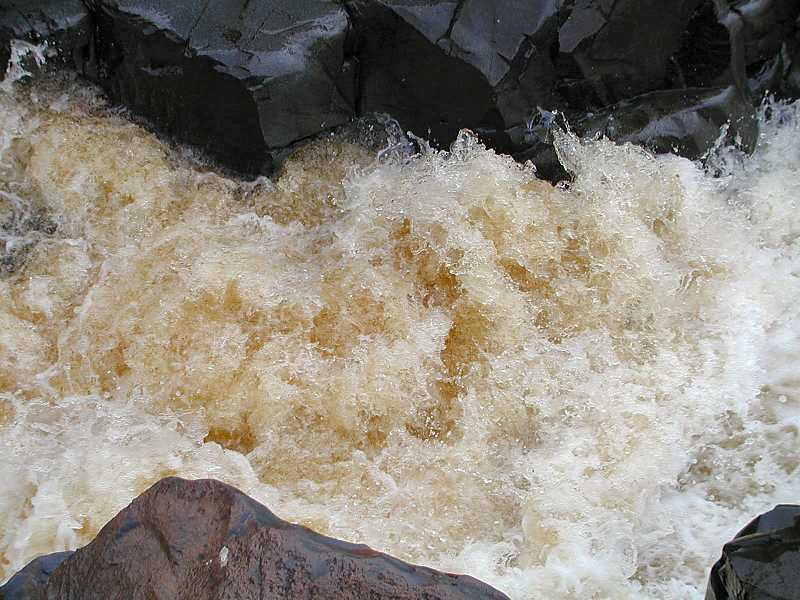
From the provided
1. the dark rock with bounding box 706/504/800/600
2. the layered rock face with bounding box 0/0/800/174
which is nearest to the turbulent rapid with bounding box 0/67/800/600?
the layered rock face with bounding box 0/0/800/174

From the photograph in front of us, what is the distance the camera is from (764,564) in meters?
1.89

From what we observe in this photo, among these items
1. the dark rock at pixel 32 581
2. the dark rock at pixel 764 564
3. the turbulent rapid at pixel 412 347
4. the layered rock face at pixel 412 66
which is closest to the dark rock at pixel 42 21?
the layered rock face at pixel 412 66

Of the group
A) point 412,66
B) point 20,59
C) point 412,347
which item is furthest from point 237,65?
point 412,347

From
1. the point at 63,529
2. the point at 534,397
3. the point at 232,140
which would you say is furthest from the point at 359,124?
the point at 63,529

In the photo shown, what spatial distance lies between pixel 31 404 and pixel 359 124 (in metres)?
1.93

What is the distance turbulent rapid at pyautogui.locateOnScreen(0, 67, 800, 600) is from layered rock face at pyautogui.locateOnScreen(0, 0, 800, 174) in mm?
162

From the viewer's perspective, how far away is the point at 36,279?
3.41 m

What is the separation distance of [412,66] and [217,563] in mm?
2530

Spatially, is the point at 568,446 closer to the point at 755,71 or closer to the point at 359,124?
the point at 359,124

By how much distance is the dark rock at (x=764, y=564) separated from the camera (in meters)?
1.84

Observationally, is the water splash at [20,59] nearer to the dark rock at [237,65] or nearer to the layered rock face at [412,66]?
the layered rock face at [412,66]

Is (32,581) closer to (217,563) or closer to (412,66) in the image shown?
(217,563)

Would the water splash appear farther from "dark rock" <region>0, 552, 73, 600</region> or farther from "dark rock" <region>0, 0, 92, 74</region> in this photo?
"dark rock" <region>0, 552, 73, 600</region>

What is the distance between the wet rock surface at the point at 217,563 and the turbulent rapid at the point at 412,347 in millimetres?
765
